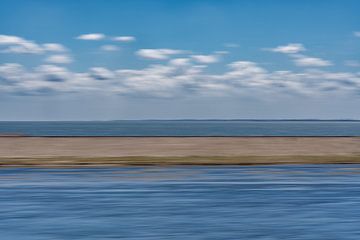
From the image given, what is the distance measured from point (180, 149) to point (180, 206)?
28.0 metres

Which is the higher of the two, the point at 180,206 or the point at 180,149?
the point at 180,149

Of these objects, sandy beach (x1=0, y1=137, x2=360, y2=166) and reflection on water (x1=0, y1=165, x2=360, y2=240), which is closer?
reflection on water (x1=0, y1=165, x2=360, y2=240)

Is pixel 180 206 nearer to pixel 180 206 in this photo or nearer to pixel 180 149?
pixel 180 206

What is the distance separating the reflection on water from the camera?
13.0m

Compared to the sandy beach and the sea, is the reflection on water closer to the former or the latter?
the sea

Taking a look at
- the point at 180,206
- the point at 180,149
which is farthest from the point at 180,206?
the point at 180,149

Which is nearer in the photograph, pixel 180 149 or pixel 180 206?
pixel 180 206

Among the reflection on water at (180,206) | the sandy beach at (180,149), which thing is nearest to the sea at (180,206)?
the reflection on water at (180,206)

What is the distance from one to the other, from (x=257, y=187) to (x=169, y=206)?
509cm

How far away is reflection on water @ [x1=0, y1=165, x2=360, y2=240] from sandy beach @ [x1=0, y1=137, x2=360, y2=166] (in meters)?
11.3

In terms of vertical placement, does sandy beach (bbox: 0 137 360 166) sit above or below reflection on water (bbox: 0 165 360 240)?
above

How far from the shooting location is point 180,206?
1628 cm

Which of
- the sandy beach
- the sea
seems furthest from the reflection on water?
the sandy beach

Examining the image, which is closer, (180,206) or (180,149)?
(180,206)
